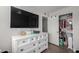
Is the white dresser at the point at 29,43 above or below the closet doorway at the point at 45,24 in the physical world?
below

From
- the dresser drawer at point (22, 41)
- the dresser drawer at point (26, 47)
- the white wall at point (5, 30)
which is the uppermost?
the white wall at point (5, 30)

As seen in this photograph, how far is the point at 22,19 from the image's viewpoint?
1.07 m

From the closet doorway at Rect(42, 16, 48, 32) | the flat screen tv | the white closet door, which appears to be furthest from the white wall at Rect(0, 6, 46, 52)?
the white closet door

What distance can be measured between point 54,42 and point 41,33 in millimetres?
349

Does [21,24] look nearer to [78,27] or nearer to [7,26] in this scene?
[7,26]

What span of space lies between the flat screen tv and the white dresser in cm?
19

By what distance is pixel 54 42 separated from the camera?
139cm

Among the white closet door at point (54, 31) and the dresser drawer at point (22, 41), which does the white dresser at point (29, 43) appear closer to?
the dresser drawer at point (22, 41)

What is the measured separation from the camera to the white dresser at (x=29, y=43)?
3.15 ft

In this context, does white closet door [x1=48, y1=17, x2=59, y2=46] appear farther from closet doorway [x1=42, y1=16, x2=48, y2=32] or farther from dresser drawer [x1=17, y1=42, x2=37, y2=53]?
dresser drawer [x1=17, y1=42, x2=37, y2=53]

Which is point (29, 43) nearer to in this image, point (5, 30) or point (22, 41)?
point (22, 41)

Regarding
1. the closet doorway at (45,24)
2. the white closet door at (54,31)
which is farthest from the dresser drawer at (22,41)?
the white closet door at (54,31)

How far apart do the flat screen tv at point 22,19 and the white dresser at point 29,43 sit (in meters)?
0.19
